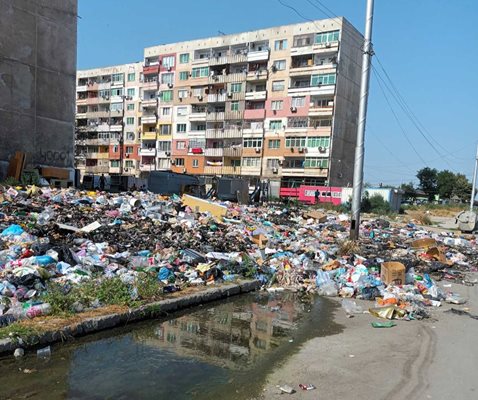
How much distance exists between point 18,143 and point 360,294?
21354 millimetres

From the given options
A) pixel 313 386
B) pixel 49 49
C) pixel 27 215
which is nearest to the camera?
pixel 313 386

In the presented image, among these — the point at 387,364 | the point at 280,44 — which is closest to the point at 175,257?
the point at 387,364

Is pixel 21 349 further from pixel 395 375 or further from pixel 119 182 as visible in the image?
pixel 119 182

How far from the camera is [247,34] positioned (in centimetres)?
4744

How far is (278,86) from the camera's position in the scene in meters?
45.6

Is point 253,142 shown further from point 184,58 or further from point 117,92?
point 117,92

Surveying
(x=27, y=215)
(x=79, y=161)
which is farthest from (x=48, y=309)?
(x=79, y=161)

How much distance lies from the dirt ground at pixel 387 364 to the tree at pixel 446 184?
74.3 meters

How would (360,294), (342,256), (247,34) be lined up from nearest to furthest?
(360,294) → (342,256) → (247,34)

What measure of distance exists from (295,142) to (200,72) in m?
16.0

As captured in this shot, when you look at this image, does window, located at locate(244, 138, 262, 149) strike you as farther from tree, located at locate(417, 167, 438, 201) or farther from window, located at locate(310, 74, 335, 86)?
tree, located at locate(417, 167, 438, 201)

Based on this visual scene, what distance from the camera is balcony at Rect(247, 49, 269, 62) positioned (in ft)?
150

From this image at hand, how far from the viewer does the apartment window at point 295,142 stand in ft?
143

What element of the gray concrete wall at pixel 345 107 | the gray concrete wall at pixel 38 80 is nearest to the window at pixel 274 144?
the gray concrete wall at pixel 345 107
